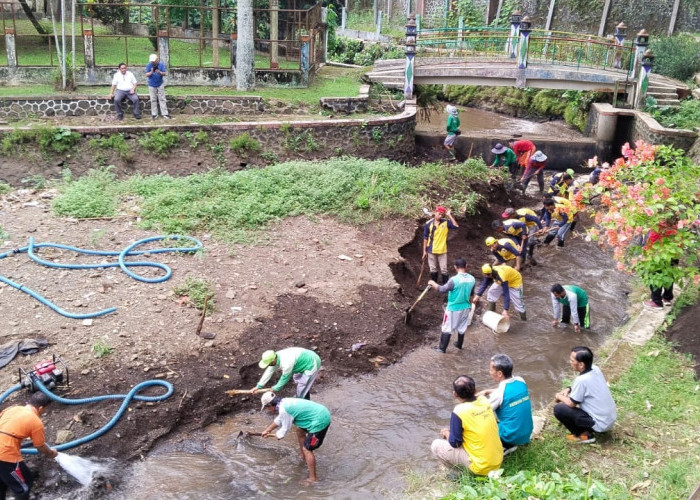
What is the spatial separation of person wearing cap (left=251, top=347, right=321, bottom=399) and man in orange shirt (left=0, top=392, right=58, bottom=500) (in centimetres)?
229

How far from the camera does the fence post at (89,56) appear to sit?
18333 mm

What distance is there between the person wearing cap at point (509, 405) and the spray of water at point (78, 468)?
4.42 m

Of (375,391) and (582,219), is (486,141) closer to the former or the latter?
(582,219)

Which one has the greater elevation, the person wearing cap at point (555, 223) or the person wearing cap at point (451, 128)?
the person wearing cap at point (451, 128)

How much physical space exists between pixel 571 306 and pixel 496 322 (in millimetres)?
1408

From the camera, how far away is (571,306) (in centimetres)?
1038

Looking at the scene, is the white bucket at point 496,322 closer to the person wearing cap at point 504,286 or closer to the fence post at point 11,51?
the person wearing cap at point 504,286

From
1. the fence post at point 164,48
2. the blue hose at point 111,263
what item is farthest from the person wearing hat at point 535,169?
the fence post at point 164,48

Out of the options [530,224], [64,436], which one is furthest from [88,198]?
[530,224]

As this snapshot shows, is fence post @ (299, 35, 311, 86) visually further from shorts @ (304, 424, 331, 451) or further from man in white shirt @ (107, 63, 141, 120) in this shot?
shorts @ (304, 424, 331, 451)

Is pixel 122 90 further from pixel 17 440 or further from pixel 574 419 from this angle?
pixel 574 419

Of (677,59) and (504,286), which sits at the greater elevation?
(677,59)

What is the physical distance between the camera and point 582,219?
16.0m

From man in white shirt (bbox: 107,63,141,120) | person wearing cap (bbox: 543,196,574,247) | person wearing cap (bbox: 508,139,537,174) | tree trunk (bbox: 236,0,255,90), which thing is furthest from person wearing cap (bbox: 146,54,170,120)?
person wearing cap (bbox: 543,196,574,247)
